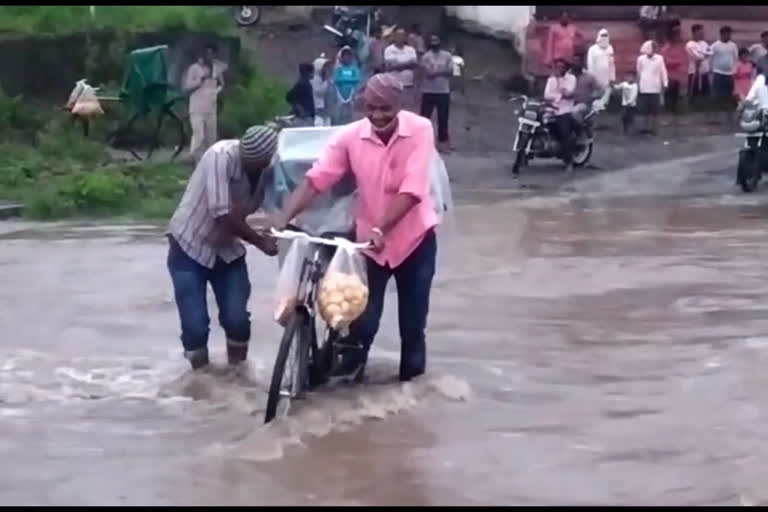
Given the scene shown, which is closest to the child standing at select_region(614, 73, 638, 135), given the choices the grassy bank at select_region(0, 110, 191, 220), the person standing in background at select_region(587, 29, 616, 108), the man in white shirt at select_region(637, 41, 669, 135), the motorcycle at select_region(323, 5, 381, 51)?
the man in white shirt at select_region(637, 41, 669, 135)

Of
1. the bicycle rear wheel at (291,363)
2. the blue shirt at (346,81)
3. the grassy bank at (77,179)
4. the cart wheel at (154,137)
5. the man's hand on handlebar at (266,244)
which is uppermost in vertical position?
the man's hand on handlebar at (266,244)

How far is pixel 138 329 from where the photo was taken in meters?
11.9

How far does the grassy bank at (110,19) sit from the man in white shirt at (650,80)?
235 inches

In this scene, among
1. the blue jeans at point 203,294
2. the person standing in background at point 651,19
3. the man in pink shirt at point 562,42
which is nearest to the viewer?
the blue jeans at point 203,294

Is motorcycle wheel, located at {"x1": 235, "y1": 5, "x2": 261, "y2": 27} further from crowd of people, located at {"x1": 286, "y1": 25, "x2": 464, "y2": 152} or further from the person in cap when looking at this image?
the person in cap

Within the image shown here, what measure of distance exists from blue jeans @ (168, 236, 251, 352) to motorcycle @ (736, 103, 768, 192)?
1258 cm

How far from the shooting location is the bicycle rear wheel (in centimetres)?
862

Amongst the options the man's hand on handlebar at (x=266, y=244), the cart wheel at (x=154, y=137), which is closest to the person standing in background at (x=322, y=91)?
the cart wheel at (x=154, y=137)

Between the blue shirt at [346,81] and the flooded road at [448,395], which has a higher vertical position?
the flooded road at [448,395]

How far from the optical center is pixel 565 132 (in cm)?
2395

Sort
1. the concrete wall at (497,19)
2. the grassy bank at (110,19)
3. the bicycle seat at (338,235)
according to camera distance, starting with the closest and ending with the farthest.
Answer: the bicycle seat at (338,235), the grassy bank at (110,19), the concrete wall at (497,19)

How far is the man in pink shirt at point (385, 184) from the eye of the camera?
901cm

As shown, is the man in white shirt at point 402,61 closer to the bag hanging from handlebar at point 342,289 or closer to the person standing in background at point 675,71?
the person standing in background at point 675,71

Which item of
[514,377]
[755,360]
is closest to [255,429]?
[514,377]
